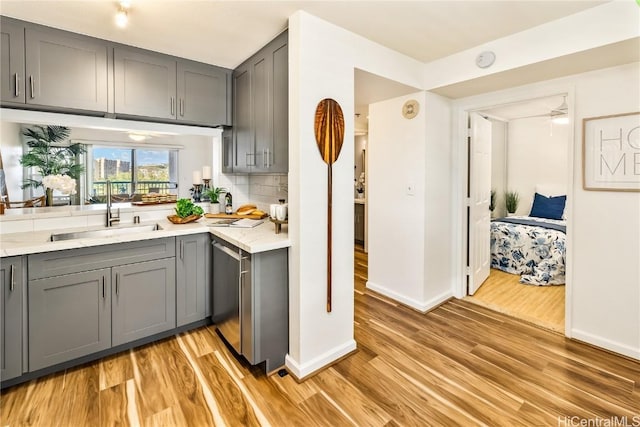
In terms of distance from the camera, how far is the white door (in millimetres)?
3283

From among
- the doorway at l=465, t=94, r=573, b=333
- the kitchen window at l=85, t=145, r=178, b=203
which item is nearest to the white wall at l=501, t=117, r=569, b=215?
the doorway at l=465, t=94, r=573, b=333

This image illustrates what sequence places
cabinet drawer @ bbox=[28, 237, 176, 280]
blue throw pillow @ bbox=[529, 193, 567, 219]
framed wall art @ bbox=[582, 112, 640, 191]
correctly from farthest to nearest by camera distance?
blue throw pillow @ bbox=[529, 193, 567, 219] < framed wall art @ bbox=[582, 112, 640, 191] < cabinet drawer @ bbox=[28, 237, 176, 280]

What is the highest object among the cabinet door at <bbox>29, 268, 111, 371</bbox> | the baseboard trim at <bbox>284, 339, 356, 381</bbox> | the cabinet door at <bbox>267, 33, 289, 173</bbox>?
the cabinet door at <bbox>267, 33, 289, 173</bbox>

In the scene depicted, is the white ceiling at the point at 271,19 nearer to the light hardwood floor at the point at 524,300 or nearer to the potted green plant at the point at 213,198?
the potted green plant at the point at 213,198

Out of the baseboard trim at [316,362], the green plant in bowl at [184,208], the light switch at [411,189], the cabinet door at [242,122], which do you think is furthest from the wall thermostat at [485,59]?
the green plant in bowl at [184,208]

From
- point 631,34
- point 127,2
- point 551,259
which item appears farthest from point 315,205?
point 551,259

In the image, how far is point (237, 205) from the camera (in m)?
3.44

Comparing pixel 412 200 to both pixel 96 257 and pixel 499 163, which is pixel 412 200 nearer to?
pixel 96 257

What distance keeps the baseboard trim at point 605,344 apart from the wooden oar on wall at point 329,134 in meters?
2.03

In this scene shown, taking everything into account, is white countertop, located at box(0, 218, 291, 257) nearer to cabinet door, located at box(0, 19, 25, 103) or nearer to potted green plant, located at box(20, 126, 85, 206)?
potted green plant, located at box(20, 126, 85, 206)

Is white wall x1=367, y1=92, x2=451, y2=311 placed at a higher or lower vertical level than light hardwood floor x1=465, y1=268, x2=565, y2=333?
higher

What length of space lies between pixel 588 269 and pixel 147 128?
3.80 meters

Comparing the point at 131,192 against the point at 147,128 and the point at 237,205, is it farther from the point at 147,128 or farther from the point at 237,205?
the point at 237,205

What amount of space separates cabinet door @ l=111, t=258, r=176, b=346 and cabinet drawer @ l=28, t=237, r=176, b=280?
57mm
